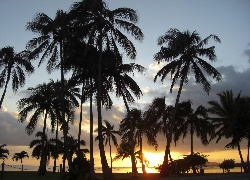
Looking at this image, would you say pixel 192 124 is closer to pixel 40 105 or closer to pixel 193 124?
pixel 193 124

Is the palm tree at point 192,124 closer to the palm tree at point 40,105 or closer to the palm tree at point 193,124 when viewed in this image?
the palm tree at point 193,124

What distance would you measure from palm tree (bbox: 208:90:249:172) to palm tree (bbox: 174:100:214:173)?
4.94 ft

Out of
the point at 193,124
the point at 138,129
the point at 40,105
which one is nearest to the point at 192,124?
the point at 193,124

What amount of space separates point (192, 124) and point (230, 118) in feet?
19.5

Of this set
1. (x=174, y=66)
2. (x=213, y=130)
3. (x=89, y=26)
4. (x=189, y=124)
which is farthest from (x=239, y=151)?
(x=89, y=26)

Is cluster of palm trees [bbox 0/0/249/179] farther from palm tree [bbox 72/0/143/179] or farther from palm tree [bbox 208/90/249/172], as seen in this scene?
palm tree [bbox 208/90/249/172]

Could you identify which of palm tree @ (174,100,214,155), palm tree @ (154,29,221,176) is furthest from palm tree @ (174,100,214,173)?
palm tree @ (154,29,221,176)

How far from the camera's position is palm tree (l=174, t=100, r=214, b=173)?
50594 millimetres

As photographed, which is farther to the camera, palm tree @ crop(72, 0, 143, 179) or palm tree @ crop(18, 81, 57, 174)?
palm tree @ crop(18, 81, 57, 174)

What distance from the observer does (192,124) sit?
51.7 metres

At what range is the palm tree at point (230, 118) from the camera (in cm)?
4934

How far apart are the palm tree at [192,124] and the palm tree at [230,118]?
59.2 inches

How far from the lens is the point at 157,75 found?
35.6 m

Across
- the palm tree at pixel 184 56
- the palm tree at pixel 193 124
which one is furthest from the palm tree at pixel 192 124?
the palm tree at pixel 184 56
